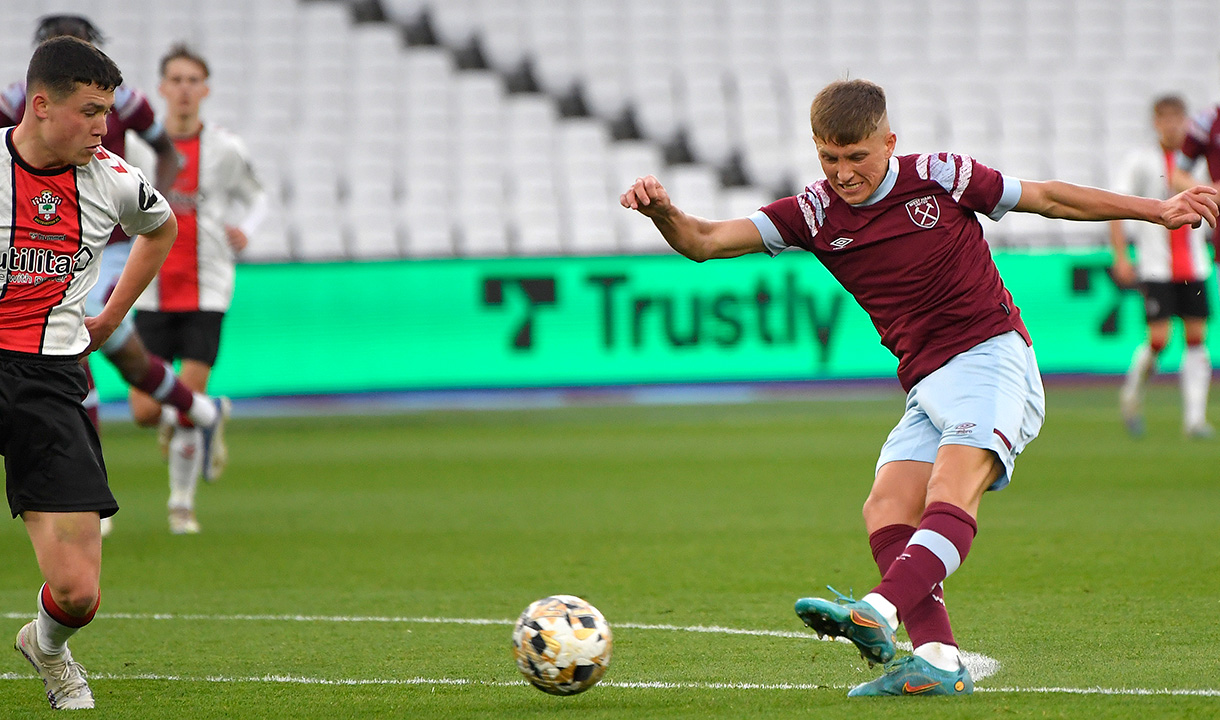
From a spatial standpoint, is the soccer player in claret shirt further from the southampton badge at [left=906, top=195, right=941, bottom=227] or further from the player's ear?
the player's ear

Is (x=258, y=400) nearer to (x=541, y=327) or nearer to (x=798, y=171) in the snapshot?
(x=541, y=327)

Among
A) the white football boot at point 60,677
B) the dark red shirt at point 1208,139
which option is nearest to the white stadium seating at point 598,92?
the dark red shirt at point 1208,139

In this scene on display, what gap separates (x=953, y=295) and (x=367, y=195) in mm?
13506

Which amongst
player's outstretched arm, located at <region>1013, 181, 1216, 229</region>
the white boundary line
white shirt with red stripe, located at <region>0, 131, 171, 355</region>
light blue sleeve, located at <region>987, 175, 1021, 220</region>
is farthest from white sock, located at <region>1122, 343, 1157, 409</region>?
white shirt with red stripe, located at <region>0, 131, 171, 355</region>

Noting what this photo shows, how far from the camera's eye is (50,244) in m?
4.23

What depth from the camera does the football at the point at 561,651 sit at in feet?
13.3

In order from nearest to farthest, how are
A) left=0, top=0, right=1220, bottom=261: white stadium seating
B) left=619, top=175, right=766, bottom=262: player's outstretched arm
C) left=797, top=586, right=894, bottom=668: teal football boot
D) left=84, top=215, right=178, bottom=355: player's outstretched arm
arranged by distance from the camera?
left=797, top=586, right=894, bottom=668: teal football boot, left=619, top=175, right=766, bottom=262: player's outstretched arm, left=84, top=215, right=178, bottom=355: player's outstretched arm, left=0, top=0, right=1220, bottom=261: white stadium seating

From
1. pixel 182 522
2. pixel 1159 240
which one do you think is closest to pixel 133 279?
pixel 182 522

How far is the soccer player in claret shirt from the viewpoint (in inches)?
160

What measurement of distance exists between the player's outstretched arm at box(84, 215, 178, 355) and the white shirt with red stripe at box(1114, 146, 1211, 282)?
8.29 m

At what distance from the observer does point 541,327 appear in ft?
48.0

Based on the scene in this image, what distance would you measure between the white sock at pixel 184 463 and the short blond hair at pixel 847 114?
4864 millimetres

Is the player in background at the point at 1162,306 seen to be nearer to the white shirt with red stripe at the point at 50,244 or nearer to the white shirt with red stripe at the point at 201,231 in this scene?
the white shirt with red stripe at the point at 201,231

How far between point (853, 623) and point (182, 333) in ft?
19.4
